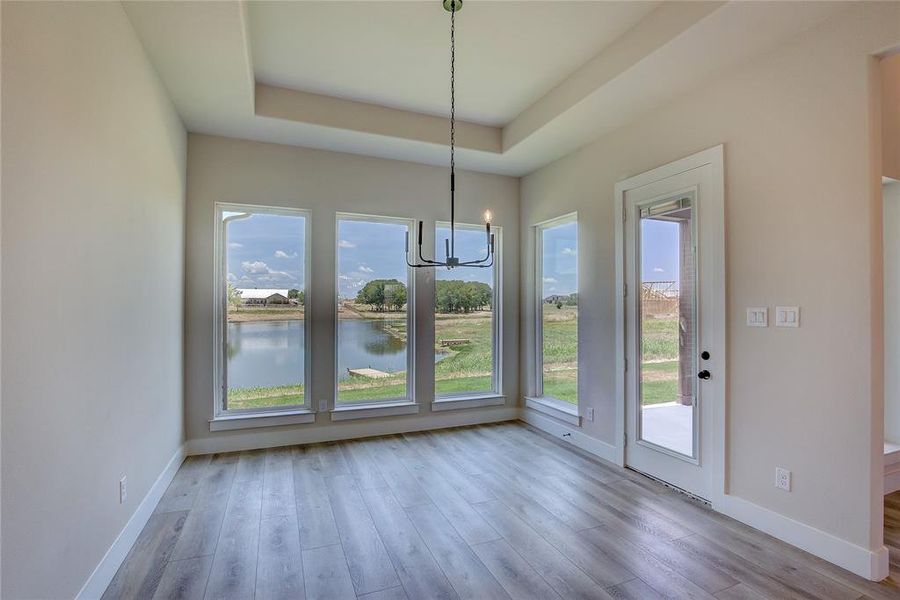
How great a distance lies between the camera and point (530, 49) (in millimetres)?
2926

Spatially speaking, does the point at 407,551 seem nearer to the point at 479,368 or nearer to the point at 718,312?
the point at 718,312

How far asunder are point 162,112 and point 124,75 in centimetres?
73

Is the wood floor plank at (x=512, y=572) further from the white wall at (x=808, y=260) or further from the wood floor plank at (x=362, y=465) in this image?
the white wall at (x=808, y=260)

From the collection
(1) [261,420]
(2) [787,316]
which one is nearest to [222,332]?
(1) [261,420]

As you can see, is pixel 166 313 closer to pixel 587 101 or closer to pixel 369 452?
pixel 369 452

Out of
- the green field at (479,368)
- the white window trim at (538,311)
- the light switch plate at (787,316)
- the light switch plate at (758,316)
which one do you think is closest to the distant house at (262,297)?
the green field at (479,368)

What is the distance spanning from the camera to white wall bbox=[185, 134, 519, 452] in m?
3.78

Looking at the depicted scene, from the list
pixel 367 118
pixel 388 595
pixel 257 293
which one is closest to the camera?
pixel 388 595

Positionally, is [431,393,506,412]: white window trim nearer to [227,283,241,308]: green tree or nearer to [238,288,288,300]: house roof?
[238,288,288,300]: house roof

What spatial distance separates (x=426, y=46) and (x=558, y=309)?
2.79m

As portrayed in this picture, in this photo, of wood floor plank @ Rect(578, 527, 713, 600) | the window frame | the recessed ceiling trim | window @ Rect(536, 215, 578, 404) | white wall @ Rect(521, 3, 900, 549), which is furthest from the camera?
the window frame

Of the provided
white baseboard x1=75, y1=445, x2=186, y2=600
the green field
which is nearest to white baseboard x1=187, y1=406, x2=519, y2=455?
the green field

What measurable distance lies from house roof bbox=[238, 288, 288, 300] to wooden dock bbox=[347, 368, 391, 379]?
1.05 meters

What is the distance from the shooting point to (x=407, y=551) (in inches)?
91.0
